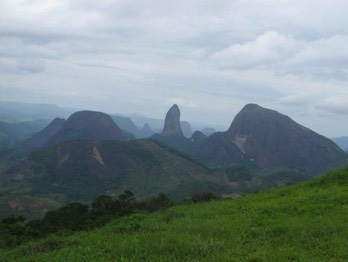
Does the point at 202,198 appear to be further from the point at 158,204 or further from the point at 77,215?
the point at 77,215

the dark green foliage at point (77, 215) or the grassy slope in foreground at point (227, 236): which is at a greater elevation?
the grassy slope in foreground at point (227, 236)

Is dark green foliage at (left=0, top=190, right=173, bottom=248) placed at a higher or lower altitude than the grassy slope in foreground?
lower

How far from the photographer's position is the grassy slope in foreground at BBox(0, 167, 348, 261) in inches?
414

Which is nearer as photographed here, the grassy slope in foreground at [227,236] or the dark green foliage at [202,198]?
the grassy slope in foreground at [227,236]

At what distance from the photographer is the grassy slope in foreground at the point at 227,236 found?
10508 millimetres

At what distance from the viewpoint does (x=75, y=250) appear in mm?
11977

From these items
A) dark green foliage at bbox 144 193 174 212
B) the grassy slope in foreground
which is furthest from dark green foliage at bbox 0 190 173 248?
the grassy slope in foreground

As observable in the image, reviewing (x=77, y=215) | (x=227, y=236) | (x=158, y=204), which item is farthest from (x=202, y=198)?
(x=227, y=236)

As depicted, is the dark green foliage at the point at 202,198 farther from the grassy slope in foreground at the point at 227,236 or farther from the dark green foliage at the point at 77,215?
the grassy slope in foreground at the point at 227,236

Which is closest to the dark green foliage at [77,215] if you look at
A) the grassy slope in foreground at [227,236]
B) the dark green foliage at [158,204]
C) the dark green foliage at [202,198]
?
the dark green foliage at [158,204]

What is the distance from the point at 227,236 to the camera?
12.9 metres

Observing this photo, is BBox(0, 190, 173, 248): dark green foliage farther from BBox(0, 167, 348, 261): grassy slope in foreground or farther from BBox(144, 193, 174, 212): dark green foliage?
BBox(0, 167, 348, 261): grassy slope in foreground

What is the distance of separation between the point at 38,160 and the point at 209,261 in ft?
640

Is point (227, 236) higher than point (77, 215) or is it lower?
higher
